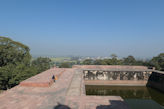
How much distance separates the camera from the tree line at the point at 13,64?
11.3 metres

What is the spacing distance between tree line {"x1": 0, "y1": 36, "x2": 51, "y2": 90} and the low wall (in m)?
15.8

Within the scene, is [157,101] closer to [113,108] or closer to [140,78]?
[140,78]

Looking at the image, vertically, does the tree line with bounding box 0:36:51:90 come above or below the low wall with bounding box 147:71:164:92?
above

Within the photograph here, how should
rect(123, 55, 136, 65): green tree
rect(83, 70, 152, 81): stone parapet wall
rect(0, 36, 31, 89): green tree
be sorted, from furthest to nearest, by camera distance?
rect(123, 55, 136, 65): green tree, rect(83, 70, 152, 81): stone parapet wall, rect(0, 36, 31, 89): green tree

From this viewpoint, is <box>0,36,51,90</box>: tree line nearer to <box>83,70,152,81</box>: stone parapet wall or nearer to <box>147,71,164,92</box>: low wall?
<box>83,70,152,81</box>: stone parapet wall

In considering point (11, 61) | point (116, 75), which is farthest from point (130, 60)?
point (11, 61)

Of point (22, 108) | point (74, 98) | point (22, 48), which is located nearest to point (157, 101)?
point (74, 98)

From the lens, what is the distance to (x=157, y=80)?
472 inches

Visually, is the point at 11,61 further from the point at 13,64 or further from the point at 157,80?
the point at 157,80

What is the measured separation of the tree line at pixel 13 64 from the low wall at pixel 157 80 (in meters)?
15.8

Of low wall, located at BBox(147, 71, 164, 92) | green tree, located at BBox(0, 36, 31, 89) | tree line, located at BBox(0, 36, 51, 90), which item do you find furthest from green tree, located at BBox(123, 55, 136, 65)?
green tree, located at BBox(0, 36, 31, 89)

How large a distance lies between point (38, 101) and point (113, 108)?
10.8ft

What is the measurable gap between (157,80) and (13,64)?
19.9 metres

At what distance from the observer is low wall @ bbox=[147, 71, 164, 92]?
37.2ft
